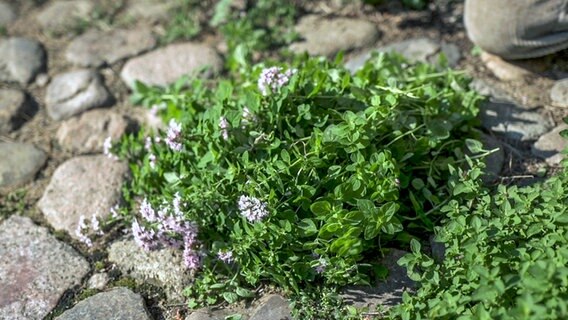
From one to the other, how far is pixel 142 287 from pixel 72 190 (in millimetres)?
734

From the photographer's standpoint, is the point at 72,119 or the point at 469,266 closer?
the point at 469,266

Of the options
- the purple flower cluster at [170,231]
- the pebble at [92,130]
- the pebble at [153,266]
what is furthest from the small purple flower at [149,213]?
the pebble at [92,130]

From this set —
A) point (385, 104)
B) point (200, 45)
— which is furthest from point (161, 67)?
point (385, 104)

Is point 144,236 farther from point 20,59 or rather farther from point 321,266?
point 20,59

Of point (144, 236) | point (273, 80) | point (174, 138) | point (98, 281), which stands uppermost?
point (273, 80)

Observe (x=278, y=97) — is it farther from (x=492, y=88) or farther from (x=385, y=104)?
(x=492, y=88)

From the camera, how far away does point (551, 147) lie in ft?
10.5

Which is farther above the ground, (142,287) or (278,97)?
(278,97)

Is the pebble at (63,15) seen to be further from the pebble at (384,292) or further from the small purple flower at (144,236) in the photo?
the pebble at (384,292)

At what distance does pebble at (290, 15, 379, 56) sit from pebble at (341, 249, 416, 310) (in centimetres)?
166

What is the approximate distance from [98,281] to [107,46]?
1842 mm

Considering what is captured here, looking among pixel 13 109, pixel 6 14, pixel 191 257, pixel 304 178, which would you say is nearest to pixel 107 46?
pixel 13 109

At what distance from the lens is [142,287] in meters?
2.85

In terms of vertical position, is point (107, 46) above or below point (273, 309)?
above
